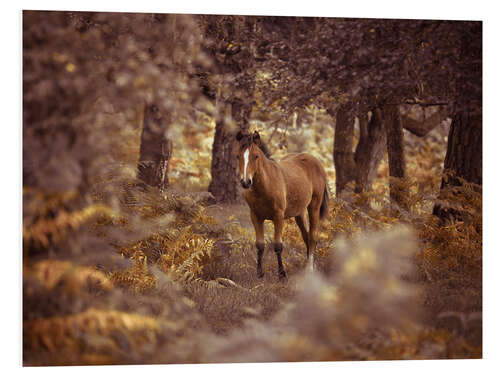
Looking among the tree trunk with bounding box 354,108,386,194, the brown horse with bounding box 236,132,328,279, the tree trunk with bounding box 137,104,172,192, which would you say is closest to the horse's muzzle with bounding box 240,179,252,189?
the brown horse with bounding box 236,132,328,279

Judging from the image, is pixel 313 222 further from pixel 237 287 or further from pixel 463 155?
pixel 463 155

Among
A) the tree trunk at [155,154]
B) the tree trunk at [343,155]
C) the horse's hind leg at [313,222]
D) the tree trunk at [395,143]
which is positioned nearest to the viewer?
the horse's hind leg at [313,222]

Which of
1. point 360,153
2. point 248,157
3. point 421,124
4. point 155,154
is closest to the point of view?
point 248,157

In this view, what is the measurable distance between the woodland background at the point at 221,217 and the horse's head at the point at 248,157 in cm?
31

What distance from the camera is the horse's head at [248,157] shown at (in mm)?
5043

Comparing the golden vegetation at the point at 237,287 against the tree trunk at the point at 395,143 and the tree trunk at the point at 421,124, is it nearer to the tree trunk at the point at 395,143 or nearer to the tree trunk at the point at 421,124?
the tree trunk at the point at 395,143

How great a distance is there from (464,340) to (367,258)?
61.7 inches

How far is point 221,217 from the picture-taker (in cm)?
664

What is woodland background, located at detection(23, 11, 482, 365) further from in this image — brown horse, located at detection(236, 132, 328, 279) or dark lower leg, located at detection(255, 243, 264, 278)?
brown horse, located at detection(236, 132, 328, 279)

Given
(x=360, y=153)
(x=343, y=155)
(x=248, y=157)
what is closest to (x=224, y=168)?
(x=343, y=155)

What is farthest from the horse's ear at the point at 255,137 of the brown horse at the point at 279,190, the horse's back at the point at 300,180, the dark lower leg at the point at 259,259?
the dark lower leg at the point at 259,259

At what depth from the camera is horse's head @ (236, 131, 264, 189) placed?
504 centimetres

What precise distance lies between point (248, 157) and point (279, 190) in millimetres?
746
